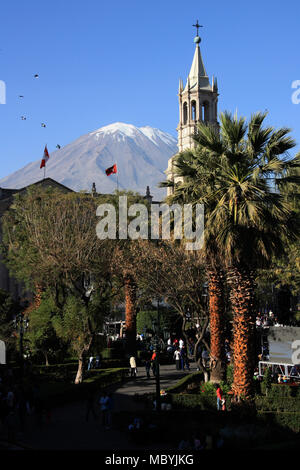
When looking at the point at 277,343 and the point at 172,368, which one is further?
the point at 172,368

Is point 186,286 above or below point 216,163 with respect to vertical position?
below

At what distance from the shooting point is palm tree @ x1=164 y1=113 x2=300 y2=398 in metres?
20.6

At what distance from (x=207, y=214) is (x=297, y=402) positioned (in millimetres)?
8662

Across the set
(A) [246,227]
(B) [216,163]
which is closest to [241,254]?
(A) [246,227]

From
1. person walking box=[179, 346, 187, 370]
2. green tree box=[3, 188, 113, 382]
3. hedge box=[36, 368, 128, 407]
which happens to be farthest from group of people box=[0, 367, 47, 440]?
person walking box=[179, 346, 187, 370]

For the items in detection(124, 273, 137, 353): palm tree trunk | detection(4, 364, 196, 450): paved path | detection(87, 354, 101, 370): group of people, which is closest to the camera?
detection(4, 364, 196, 450): paved path

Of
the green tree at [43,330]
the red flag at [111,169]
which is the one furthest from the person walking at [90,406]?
the red flag at [111,169]

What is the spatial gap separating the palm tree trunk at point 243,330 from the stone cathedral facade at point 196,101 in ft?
228

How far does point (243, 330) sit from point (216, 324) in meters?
6.20

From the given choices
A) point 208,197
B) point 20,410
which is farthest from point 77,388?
point 208,197

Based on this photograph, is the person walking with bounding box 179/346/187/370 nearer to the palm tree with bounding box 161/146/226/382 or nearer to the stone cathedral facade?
the palm tree with bounding box 161/146/226/382

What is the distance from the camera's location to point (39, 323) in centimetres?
3694

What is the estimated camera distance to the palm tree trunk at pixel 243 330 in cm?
2108
